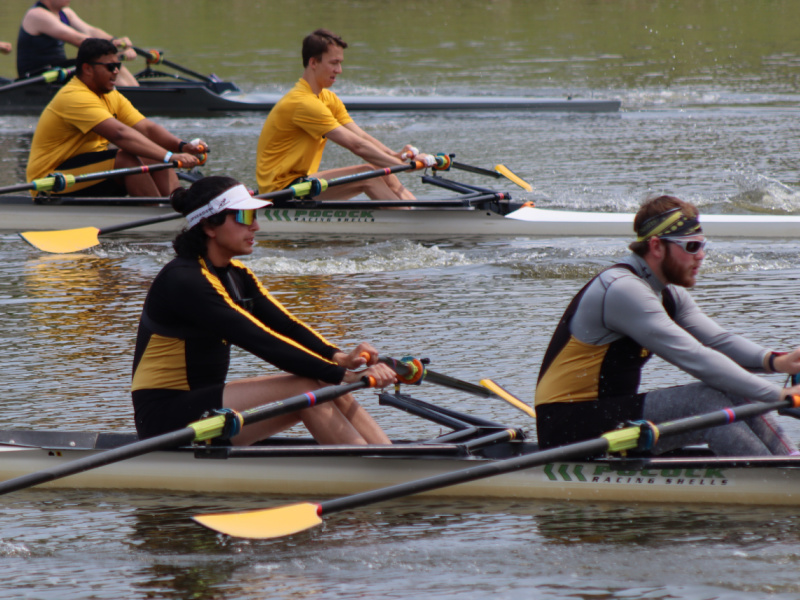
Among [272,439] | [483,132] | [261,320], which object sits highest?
[483,132]

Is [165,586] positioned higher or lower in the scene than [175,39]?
lower

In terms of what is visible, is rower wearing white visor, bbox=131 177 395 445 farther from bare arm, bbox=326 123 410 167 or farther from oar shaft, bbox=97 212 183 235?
bare arm, bbox=326 123 410 167

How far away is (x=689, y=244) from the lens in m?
4.07

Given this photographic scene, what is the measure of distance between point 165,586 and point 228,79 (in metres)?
15.2

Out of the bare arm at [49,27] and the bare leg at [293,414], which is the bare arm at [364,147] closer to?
the bare leg at [293,414]

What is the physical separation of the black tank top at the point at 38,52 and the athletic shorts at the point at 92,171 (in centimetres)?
515

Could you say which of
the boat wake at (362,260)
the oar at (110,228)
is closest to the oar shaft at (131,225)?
the oar at (110,228)

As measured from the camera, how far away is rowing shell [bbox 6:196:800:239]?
8.91m

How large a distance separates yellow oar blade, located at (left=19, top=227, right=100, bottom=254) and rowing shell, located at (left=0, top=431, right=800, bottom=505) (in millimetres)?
3593

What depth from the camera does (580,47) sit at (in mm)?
20906

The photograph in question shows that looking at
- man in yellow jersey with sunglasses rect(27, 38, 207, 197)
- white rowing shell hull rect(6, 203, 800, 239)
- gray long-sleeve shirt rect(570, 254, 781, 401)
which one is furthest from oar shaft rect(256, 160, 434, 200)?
gray long-sleeve shirt rect(570, 254, 781, 401)

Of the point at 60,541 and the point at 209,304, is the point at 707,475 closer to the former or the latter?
the point at 209,304

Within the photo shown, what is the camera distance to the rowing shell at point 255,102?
1481cm

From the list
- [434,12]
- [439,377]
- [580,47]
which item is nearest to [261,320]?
[439,377]
